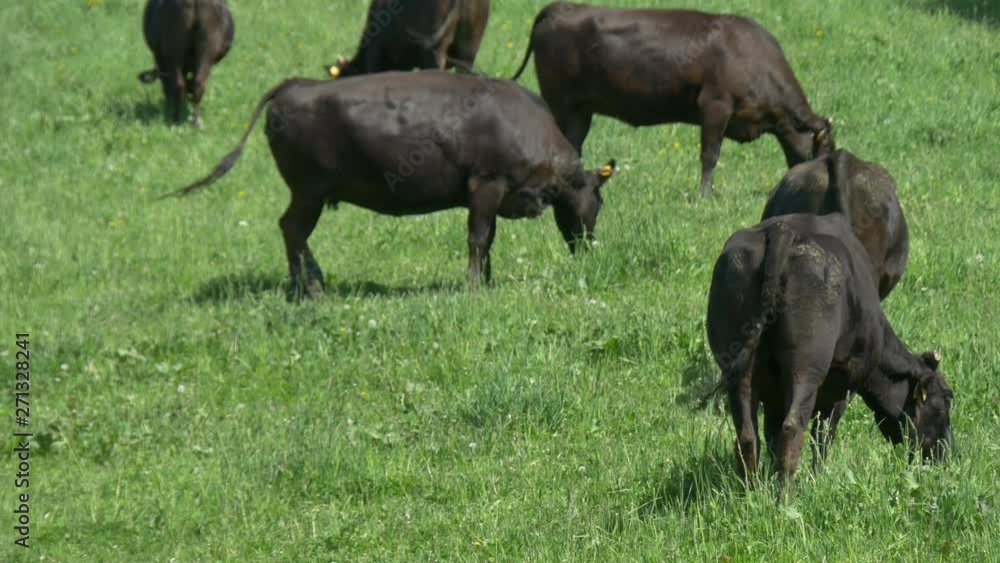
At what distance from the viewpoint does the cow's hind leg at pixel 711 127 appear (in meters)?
14.8

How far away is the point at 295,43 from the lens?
22.4 m

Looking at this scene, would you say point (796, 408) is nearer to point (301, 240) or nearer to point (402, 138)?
point (402, 138)

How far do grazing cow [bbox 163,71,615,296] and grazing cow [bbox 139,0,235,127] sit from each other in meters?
7.53

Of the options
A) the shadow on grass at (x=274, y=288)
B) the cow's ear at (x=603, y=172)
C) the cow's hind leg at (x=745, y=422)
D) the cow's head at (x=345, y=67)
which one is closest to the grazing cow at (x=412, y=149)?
the shadow on grass at (x=274, y=288)

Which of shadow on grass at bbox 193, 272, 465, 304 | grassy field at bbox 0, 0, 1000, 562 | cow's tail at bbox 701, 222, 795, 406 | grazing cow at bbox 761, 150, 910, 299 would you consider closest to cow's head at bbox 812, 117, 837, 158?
grassy field at bbox 0, 0, 1000, 562

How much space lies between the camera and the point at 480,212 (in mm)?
12641

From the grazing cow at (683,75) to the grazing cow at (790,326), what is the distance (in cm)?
719

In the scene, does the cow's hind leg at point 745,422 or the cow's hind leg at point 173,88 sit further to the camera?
the cow's hind leg at point 173,88

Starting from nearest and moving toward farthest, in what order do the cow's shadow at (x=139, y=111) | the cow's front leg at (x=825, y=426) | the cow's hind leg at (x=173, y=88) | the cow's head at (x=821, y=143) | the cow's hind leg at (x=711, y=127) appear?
the cow's front leg at (x=825, y=426), the cow's head at (x=821, y=143), the cow's hind leg at (x=711, y=127), the cow's hind leg at (x=173, y=88), the cow's shadow at (x=139, y=111)

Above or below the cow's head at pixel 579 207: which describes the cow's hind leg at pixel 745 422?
above

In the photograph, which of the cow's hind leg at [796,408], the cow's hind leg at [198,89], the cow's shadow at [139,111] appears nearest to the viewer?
the cow's hind leg at [796,408]

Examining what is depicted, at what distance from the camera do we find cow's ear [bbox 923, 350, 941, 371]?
7.81m

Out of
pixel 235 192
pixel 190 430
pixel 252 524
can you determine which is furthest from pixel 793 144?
pixel 252 524

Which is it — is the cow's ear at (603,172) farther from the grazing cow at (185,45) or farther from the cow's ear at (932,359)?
the grazing cow at (185,45)
